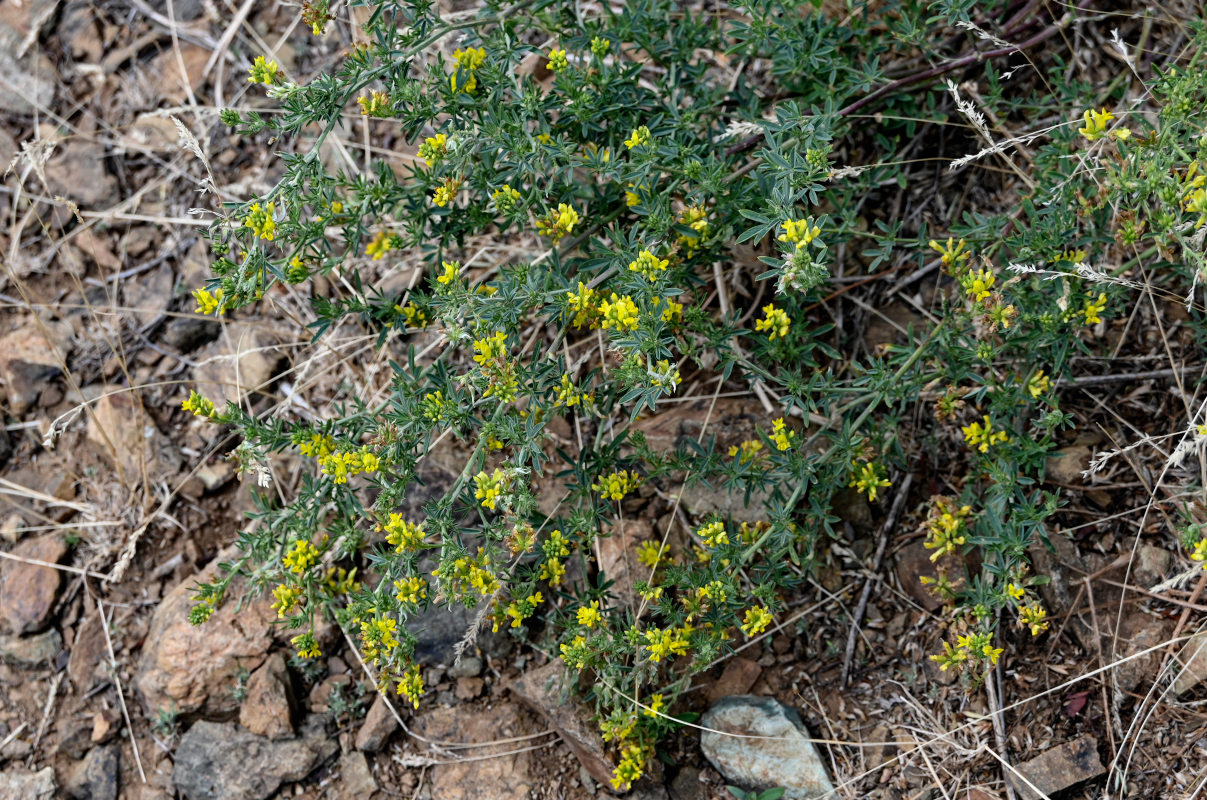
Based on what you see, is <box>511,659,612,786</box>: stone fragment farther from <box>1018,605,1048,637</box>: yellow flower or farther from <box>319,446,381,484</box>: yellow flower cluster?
<box>1018,605,1048,637</box>: yellow flower

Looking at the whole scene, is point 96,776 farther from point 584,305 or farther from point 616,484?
point 584,305

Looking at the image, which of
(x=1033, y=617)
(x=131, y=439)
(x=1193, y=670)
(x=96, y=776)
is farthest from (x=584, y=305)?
(x=96, y=776)

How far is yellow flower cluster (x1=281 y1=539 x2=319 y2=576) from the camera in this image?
3469mm

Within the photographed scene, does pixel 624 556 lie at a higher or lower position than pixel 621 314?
lower

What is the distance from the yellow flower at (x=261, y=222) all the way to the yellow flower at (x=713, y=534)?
5.84 ft

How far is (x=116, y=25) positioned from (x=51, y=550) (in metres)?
3.04

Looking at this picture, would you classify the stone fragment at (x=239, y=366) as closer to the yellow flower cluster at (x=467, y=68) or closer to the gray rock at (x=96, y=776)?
the gray rock at (x=96, y=776)

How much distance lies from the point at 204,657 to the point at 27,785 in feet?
2.99

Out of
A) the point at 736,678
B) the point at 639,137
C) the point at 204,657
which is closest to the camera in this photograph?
the point at 639,137

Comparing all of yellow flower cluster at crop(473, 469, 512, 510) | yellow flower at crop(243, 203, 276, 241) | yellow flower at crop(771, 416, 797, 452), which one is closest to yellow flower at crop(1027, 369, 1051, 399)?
yellow flower at crop(771, 416, 797, 452)

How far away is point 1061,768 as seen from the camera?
130 inches

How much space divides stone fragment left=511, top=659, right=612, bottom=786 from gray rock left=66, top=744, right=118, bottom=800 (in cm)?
181

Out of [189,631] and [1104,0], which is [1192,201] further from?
[189,631]

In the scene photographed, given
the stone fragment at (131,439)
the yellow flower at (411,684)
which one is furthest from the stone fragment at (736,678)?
the stone fragment at (131,439)
